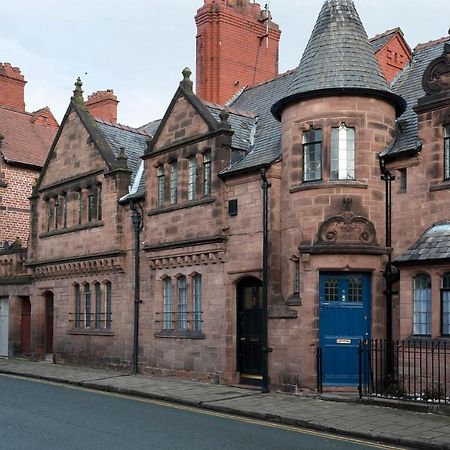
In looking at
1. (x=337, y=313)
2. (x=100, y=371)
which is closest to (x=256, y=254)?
(x=337, y=313)

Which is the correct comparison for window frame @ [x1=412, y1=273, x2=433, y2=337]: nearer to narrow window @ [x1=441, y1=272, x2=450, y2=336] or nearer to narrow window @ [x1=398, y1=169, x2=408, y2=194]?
narrow window @ [x1=441, y1=272, x2=450, y2=336]

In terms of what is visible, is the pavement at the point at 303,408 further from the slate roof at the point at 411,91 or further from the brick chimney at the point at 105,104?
the brick chimney at the point at 105,104

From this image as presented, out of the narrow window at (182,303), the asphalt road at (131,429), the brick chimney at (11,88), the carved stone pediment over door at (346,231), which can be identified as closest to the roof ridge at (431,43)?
the carved stone pediment over door at (346,231)

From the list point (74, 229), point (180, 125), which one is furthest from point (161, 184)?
point (74, 229)

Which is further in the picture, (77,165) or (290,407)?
(77,165)

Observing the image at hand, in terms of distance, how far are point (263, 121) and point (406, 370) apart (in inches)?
384

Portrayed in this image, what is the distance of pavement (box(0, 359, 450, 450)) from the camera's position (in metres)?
12.5

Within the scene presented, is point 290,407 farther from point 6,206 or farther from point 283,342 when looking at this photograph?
point 6,206

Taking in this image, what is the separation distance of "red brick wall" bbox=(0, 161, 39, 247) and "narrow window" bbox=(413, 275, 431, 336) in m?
22.9

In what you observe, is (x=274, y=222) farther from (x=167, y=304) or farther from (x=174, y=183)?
(x=167, y=304)

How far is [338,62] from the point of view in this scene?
18469mm

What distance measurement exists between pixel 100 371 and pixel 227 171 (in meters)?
8.66

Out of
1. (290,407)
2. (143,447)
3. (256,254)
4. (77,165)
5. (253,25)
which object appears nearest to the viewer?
(143,447)

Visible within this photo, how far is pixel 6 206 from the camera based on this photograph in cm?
3491
